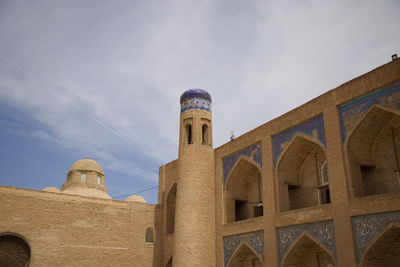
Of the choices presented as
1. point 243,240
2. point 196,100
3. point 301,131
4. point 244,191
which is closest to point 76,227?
point 243,240

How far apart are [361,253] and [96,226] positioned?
24.8ft

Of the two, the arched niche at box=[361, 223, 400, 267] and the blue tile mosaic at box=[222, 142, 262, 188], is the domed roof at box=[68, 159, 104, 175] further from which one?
the arched niche at box=[361, 223, 400, 267]

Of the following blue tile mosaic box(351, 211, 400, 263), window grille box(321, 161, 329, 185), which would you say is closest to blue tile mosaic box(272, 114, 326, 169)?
window grille box(321, 161, 329, 185)

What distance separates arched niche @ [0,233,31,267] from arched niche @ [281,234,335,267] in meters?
6.91

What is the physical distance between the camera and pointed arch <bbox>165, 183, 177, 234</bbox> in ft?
43.9

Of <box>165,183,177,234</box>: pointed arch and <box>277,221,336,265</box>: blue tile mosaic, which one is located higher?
<box>165,183,177,234</box>: pointed arch

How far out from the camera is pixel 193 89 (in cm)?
1309

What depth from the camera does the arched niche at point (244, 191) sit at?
11539mm

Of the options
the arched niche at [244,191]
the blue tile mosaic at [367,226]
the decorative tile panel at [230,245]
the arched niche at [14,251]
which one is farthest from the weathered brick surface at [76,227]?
the blue tile mosaic at [367,226]

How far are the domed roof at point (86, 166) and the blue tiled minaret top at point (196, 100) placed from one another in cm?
750

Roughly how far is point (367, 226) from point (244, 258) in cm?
434

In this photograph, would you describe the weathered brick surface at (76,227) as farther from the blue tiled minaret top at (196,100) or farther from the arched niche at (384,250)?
the arched niche at (384,250)

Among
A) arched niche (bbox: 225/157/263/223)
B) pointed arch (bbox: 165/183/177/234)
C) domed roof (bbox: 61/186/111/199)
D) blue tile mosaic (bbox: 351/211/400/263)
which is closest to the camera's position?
blue tile mosaic (bbox: 351/211/400/263)

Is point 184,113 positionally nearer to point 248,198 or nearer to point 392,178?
point 248,198
